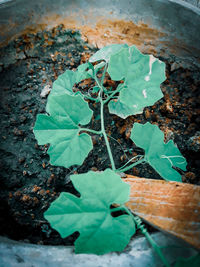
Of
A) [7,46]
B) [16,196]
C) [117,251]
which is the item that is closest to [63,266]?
[117,251]

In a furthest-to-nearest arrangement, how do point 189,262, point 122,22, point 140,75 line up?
point 122,22
point 140,75
point 189,262

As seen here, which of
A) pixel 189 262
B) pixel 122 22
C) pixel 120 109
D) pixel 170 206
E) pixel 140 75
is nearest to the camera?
pixel 189 262

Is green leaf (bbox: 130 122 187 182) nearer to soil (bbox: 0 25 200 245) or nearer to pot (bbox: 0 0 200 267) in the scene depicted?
soil (bbox: 0 25 200 245)

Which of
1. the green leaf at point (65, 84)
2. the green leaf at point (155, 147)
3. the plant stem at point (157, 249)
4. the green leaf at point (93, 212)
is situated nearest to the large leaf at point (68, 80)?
the green leaf at point (65, 84)

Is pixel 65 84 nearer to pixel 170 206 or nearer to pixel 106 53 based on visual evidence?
pixel 106 53

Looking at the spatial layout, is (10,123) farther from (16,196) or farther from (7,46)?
(7,46)

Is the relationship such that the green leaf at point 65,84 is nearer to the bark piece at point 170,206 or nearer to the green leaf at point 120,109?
the green leaf at point 120,109

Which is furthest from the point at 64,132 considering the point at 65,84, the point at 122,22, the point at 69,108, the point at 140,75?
the point at 122,22
